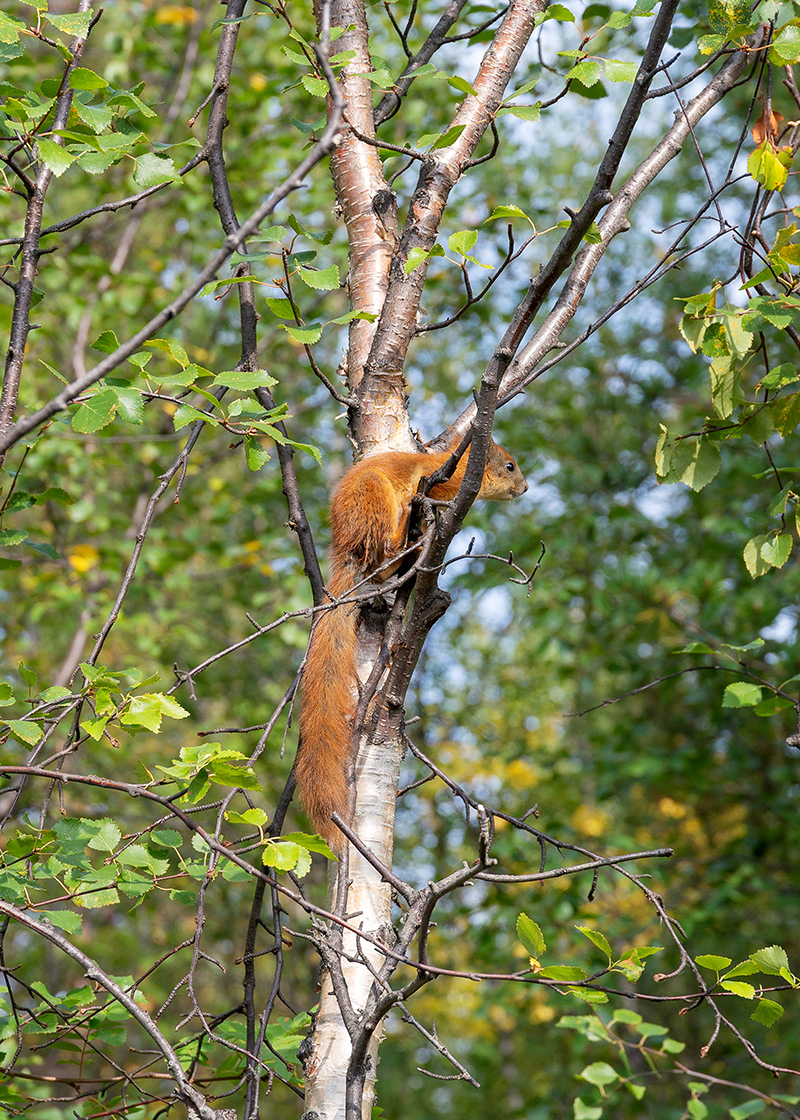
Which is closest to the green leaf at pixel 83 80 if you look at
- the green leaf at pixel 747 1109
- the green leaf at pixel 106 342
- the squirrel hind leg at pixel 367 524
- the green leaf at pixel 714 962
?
the green leaf at pixel 106 342

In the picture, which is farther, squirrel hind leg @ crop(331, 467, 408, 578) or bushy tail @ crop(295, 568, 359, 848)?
squirrel hind leg @ crop(331, 467, 408, 578)

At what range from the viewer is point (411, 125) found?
4.82 m

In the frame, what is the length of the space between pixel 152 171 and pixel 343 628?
915mm

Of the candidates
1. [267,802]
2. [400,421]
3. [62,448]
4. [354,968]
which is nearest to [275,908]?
[354,968]

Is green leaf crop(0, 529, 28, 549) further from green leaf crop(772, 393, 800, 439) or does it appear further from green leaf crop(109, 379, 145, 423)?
green leaf crop(772, 393, 800, 439)

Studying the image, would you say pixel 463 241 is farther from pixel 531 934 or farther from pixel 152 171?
pixel 531 934

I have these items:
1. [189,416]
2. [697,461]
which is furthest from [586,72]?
[189,416]

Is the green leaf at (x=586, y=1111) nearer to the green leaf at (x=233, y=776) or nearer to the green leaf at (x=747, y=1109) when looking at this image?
the green leaf at (x=747, y=1109)

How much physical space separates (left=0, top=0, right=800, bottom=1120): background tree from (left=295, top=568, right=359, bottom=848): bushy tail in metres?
0.06

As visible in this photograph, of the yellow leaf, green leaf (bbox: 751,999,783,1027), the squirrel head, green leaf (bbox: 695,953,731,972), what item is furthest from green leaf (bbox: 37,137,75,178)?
the yellow leaf

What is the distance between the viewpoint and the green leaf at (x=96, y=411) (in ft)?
4.23

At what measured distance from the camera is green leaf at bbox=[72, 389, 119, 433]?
129cm

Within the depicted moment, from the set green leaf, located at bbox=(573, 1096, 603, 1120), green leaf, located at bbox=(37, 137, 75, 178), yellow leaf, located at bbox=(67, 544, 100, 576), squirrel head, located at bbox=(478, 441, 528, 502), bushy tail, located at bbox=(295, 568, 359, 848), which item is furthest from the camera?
yellow leaf, located at bbox=(67, 544, 100, 576)

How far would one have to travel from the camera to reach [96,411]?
50.9 inches
